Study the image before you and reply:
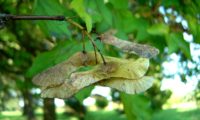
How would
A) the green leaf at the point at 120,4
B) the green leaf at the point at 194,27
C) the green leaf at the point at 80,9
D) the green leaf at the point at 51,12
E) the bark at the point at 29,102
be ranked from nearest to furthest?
the green leaf at the point at 80,9 → the green leaf at the point at 51,12 → the green leaf at the point at 120,4 → the green leaf at the point at 194,27 → the bark at the point at 29,102

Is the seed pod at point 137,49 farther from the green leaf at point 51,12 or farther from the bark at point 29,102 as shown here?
the bark at point 29,102

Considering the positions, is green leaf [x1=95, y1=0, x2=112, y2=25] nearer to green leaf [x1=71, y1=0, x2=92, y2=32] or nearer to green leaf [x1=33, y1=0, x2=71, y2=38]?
green leaf [x1=33, y1=0, x2=71, y2=38]

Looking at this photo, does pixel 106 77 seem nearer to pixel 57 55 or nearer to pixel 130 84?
pixel 130 84

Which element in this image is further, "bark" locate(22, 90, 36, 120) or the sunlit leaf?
"bark" locate(22, 90, 36, 120)

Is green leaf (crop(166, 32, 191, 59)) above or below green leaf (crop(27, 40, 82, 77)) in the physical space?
above

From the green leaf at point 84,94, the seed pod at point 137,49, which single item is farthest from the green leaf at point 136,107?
the seed pod at point 137,49

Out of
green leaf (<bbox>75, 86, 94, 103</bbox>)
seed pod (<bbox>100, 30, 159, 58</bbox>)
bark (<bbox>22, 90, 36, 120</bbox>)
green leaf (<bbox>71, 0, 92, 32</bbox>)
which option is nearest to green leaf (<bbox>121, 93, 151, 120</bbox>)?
green leaf (<bbox>75, 86, 94, 103</bbox>)

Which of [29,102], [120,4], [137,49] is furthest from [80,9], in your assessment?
[29,102]

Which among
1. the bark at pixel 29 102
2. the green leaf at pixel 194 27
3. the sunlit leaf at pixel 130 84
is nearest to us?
the sunlit leaf at pixel 130 84
